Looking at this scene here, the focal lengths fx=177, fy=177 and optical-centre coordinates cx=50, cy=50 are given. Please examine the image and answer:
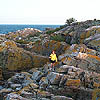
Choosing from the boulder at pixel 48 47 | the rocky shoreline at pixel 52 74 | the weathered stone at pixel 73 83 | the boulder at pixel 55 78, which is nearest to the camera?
the rocky shoreline at pixel 52 74

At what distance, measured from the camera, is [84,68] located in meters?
17.8

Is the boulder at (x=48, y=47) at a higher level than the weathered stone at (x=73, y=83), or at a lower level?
higher

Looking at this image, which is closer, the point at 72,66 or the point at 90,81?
the point at 90,81

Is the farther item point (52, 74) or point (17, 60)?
point (17, 60)

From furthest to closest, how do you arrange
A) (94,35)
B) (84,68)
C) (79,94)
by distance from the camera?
(94,35), (84,68), (79,94)

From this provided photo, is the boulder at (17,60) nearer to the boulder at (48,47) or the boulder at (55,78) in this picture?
the boulder at (48,47)

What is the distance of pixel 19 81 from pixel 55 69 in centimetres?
401

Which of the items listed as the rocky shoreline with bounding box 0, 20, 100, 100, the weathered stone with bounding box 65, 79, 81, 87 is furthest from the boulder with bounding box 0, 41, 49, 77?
the weathered stone with bounding box 65, 79, 81, 87

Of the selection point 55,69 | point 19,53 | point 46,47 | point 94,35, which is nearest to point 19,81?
point 55,69

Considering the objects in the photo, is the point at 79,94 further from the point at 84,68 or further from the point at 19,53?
the point at 19,53

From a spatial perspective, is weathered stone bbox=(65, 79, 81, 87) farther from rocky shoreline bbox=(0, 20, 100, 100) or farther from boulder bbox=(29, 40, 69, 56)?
boulder bbox=(29, 40, 69, 56)

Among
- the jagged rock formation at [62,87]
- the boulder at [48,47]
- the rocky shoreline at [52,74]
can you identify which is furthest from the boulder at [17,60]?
the jagged rock formation at [62,87]

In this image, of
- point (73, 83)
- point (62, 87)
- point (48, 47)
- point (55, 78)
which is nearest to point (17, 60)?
point (48, 47)

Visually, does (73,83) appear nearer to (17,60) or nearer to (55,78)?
(55,78)
